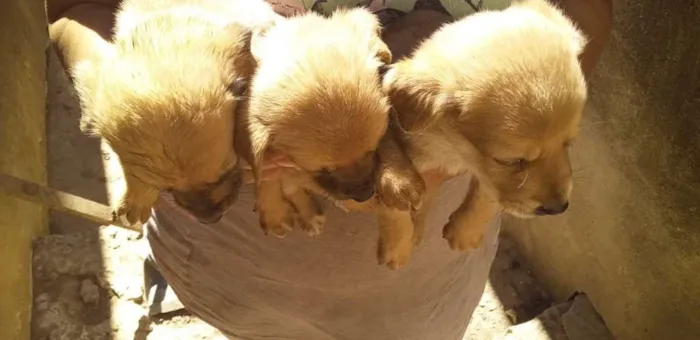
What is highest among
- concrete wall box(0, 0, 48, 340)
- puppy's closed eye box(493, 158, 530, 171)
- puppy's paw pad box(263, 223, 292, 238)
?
puppy's closed eye box(493, 158, 530, 171)

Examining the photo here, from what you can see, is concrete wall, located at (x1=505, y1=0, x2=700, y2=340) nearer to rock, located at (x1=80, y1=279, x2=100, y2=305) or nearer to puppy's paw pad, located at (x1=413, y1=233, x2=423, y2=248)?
puppy's paw pad, located at (x1=413, y1=233, x2=423, y2=248)

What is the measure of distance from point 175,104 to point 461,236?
2.75 ft

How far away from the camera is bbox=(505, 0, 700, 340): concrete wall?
88.6 inches

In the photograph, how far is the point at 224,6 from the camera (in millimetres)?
1771

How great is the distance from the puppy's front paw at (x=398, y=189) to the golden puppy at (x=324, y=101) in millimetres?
32

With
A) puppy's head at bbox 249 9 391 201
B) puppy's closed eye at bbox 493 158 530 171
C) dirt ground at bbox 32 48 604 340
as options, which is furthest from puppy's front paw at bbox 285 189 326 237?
dirt ground at bbox 32 48 604 340

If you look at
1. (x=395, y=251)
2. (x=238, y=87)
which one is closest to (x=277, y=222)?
(x=395, y=251)

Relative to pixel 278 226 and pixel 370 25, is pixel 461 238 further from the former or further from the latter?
pixel 370 25

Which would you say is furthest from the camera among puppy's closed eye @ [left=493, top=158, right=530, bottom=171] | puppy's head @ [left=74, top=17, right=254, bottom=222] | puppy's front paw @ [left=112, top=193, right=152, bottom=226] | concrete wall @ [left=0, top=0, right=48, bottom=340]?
concrete wall @ [left=0, top=0, right=48, bottom=340]

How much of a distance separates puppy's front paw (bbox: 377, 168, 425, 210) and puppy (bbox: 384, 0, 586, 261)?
96 millimetres

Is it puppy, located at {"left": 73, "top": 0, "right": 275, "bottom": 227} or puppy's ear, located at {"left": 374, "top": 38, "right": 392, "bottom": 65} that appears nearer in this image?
puppy, located at {"left": 73, "top": 0, "right": 275, "bottom": 227}

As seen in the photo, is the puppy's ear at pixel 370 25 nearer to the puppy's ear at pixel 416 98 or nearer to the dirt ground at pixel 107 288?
the puppy's ear at pixel 416 98

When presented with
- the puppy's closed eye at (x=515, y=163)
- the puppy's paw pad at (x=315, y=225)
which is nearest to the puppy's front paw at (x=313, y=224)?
the puppy's paw pad at (x=315, y=225)

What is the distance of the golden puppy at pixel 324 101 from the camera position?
1.56 m
